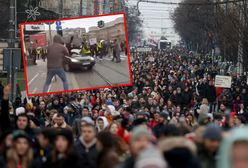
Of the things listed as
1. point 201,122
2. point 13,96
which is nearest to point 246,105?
point 13,96

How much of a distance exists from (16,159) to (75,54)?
12.4m

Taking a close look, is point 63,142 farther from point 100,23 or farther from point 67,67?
point 100,23

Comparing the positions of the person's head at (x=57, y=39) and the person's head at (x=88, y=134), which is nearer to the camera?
the person's head at (x=88, y=134)

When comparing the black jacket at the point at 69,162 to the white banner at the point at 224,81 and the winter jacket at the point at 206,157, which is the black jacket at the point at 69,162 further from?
the white banner at the point at 224,81

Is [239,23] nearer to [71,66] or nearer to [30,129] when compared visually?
[71,66]

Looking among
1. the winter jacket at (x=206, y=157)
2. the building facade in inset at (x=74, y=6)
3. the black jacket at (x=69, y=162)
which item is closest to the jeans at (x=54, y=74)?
the black jacket at (x=69, y=162)

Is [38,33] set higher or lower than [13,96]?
higher

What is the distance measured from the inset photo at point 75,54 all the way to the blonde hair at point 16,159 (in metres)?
11.7

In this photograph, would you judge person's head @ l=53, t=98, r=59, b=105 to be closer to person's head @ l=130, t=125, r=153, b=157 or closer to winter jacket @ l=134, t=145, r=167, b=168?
person's head @ l=130, t=125, r=153, b=157

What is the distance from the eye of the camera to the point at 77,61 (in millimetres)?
21453

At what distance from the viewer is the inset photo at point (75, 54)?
69.4 feet

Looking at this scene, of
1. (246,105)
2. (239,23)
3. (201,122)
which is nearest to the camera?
(201,122)

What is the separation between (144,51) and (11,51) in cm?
8036

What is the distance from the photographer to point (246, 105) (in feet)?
96.1
